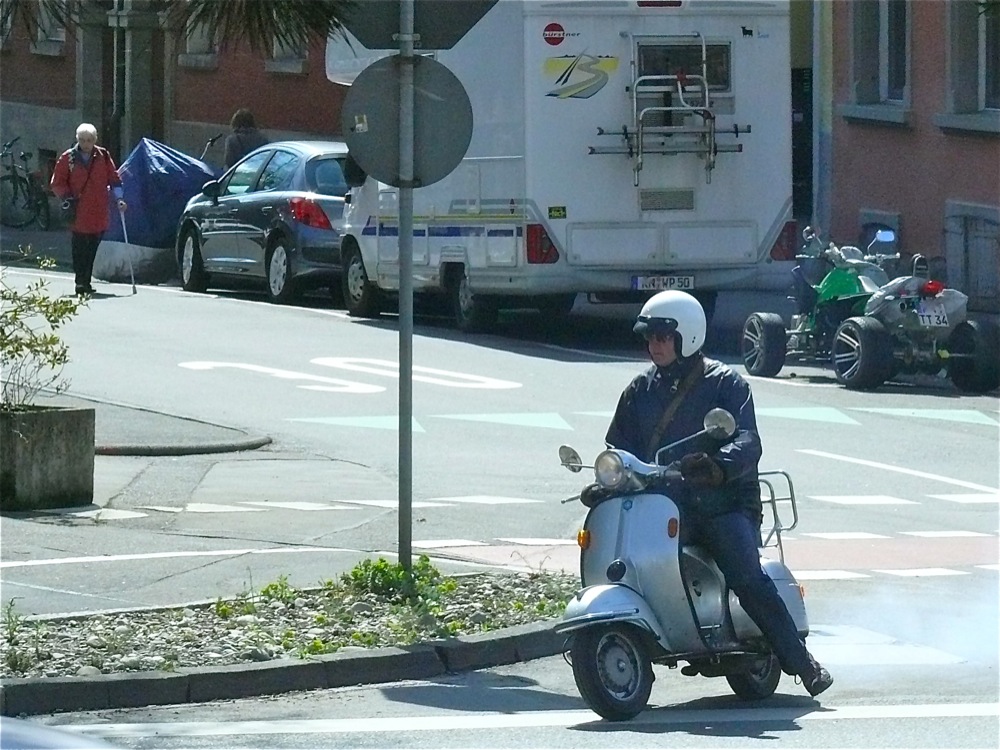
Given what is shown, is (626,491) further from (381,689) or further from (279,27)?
(279,27)

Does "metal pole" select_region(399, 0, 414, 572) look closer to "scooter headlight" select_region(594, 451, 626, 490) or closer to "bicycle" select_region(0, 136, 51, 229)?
"scooter headlight" select_region(594, 451, 626, 490)

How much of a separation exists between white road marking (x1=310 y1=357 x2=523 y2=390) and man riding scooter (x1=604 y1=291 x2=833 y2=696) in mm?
9671

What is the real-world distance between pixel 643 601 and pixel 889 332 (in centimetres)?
1038

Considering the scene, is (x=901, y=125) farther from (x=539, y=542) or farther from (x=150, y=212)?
(x=539, y=542)

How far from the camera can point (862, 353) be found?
690 inches

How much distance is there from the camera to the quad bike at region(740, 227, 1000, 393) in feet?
57.7

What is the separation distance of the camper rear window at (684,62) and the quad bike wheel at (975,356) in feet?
12.6

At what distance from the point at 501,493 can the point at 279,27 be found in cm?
587

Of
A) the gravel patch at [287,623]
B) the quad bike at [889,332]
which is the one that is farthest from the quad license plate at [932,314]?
the gravel patch at [287,623]

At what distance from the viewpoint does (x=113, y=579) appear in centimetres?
1041

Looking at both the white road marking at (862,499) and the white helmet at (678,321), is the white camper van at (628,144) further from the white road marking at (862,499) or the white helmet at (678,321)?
the white helmet at (678,321)

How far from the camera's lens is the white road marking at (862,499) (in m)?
13.1

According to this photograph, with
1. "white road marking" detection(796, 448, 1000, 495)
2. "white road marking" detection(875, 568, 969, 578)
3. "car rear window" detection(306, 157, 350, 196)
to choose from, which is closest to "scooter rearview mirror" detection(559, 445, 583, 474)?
"white road marking" detection(875, 568, 969, 578)

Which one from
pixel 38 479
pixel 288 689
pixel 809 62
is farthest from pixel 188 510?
pixel 809 62
